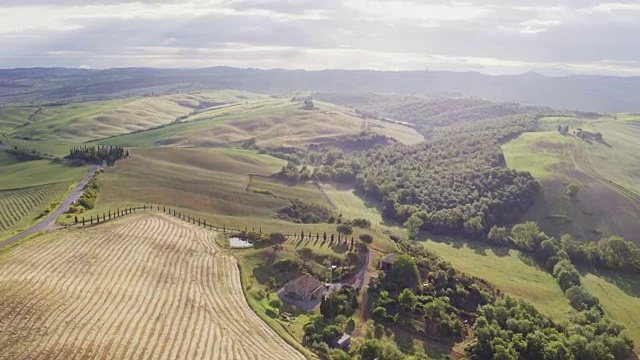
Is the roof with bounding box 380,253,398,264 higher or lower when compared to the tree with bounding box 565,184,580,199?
higher

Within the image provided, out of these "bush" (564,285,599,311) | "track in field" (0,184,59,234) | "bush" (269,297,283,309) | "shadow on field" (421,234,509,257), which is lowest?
"shadow on field" (421,234,509,257)

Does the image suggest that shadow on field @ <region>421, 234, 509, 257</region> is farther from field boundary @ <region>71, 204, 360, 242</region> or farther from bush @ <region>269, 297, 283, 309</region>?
bush @ <region>269, 297, 283, 309</region>

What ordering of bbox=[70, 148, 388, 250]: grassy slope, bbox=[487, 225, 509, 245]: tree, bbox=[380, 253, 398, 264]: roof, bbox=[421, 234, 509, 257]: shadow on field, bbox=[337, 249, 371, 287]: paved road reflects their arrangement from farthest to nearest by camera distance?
bbox=[487, 225, 509, 245]: tree → bbox=[421, 234, 509, 257]: shadow on field → bbox=[70, 148, 388, 250]: grassy slope → bbox=[380, 253, 398, 264]: roof → bbox=[337, 249, 371, 287]: paved road

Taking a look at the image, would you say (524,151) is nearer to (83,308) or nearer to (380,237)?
(380,237)

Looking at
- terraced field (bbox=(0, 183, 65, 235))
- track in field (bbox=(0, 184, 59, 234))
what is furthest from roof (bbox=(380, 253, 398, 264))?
track in field (bbox=(0, 184, 59, 234))

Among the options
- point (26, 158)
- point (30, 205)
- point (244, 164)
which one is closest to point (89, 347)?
point (30, 205)

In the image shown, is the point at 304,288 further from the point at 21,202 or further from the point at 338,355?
the point at 21,202

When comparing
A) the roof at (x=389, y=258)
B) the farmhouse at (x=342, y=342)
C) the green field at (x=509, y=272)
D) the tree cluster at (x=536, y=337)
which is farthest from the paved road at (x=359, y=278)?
the green field at (x=509, y=272)

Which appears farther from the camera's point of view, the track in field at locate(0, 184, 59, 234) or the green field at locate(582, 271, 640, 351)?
the track in field at locate(0, 184, 59, 234)

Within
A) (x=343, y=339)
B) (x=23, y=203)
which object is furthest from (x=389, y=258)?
(x=23, y=203)
